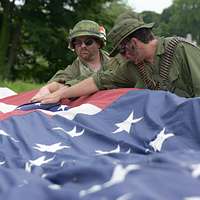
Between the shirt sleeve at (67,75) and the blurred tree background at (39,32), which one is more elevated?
the shirt sleeve at (67,75)

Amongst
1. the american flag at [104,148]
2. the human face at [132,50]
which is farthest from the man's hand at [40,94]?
the human face at [132,50]

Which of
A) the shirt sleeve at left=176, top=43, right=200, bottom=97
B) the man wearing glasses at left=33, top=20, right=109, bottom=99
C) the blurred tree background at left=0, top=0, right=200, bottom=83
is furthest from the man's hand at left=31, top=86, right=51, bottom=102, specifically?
the blurred tree background at left=0, top=0, right=200, bottom=83

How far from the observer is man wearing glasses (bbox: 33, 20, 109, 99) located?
423cm

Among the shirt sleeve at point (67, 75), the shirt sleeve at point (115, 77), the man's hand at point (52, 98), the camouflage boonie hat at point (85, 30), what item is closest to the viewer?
the shirt sleeve at point (115, 77)

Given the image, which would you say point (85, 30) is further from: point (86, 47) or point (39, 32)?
point (39, 32)

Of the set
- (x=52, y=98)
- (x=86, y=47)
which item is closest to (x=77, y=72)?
(x=86, y=47)

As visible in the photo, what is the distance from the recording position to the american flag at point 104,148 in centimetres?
177

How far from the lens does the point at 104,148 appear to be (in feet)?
9.09

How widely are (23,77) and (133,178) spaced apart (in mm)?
14321

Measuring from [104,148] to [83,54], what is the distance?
166cm

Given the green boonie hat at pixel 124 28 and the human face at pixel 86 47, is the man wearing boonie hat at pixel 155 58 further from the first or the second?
the human face at pixel 86 47

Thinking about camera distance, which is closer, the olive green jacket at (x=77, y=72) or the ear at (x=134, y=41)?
the ear at (x=134, y=41)

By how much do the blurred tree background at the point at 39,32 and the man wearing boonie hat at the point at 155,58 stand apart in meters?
11.3

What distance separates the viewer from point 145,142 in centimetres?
278
